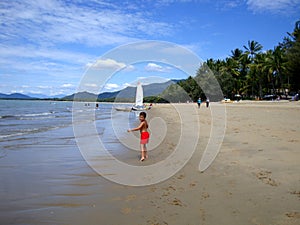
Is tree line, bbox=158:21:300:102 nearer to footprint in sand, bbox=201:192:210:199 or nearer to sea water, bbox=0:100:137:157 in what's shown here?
sea water, bbox=0:100:137:157

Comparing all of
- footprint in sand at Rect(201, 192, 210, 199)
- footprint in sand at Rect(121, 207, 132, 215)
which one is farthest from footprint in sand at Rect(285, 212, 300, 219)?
footprint in sand at Rect(121, 207, 132, 215)

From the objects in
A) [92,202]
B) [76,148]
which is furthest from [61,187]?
[76,148]

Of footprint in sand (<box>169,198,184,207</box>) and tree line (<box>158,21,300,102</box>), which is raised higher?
tree line (<box>158,21,300,102</box>)

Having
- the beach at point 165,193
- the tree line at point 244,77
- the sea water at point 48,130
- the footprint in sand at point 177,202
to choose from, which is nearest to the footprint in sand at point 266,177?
the beach at point 165,193

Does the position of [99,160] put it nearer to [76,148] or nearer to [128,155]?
[128,155]

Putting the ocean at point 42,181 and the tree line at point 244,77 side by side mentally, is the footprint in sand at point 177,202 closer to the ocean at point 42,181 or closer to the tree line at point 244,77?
the ocean at point 42,181

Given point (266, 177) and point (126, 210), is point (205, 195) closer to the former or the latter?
point (126, 210)

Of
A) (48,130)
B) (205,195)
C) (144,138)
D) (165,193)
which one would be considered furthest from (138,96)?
(205,195)

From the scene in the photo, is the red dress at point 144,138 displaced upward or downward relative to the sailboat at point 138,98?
downward

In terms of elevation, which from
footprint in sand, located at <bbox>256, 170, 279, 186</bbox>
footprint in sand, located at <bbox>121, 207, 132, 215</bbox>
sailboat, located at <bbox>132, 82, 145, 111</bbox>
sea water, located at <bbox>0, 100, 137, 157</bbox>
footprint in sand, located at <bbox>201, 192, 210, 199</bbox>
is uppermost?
sailboat, located at <bbox>132, 82, 145, 111</bbox>

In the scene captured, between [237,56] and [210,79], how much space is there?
1142 cm

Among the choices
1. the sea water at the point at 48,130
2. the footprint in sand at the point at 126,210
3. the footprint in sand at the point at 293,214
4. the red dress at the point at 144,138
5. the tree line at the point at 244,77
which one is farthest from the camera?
the tree line at the point at 244,77

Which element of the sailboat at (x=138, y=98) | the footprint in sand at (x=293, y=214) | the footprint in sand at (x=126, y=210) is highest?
the sailboat at (x=138, y=98)

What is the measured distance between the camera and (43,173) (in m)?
6.78
